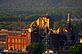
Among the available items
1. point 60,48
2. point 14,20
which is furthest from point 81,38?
point 14,20

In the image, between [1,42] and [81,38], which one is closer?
[81,38]

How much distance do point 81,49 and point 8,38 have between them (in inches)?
515

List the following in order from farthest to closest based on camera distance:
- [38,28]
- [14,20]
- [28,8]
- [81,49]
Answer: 1. [28,8]
2. [14,20]
3. [38,28]
4. [81,49]

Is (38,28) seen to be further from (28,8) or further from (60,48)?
(28,8)

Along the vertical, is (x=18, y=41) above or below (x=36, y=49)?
above

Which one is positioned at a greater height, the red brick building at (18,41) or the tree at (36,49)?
the red brick building at (18,41)

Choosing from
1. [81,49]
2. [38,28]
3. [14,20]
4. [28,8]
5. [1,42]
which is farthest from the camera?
[28,8]

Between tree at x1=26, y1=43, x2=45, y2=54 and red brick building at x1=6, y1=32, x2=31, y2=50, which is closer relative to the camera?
tree at x1=26, y1=43, x2=45, y2=54

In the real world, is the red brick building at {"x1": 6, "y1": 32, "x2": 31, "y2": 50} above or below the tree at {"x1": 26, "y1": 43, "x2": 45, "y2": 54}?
above

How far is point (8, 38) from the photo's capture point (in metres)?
58.8

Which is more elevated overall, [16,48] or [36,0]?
[36,0]

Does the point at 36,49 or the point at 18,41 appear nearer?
the point at 36,49

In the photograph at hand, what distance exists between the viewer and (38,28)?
192ft

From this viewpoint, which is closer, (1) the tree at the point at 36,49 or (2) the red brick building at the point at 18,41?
(1) the tree at the point at 36,49
